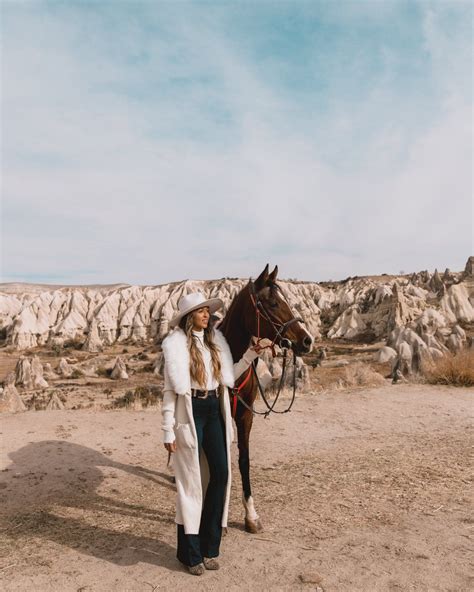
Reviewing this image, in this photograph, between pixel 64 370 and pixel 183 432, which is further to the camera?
pixel 64 370

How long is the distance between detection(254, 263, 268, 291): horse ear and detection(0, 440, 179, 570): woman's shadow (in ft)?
8.39

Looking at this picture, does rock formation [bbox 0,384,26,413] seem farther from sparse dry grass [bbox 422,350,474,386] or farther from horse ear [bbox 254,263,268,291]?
sparse dry grass [bbox 422,350,474,386]

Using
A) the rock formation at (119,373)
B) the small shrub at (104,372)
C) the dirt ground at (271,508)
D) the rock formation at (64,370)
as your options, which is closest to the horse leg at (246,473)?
the dirt ground at (271,508)

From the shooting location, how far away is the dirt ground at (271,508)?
3535 mm

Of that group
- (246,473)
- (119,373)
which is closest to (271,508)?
(246,473)

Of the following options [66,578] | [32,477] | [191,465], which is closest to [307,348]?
[191,465]

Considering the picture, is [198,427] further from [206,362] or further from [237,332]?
[237,332]

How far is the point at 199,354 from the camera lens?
3725mm

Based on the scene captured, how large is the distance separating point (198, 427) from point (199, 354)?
59 cm

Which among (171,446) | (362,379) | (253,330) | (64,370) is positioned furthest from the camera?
(64,370)

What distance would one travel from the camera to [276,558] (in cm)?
377

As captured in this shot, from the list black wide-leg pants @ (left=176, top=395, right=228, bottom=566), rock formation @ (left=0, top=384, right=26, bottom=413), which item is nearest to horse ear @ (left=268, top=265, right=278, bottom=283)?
black wide-leg pants @ (left=176, top=395, right=228, bottom=566)

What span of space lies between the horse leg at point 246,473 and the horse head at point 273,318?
896 millimetres

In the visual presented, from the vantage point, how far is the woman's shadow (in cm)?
412
